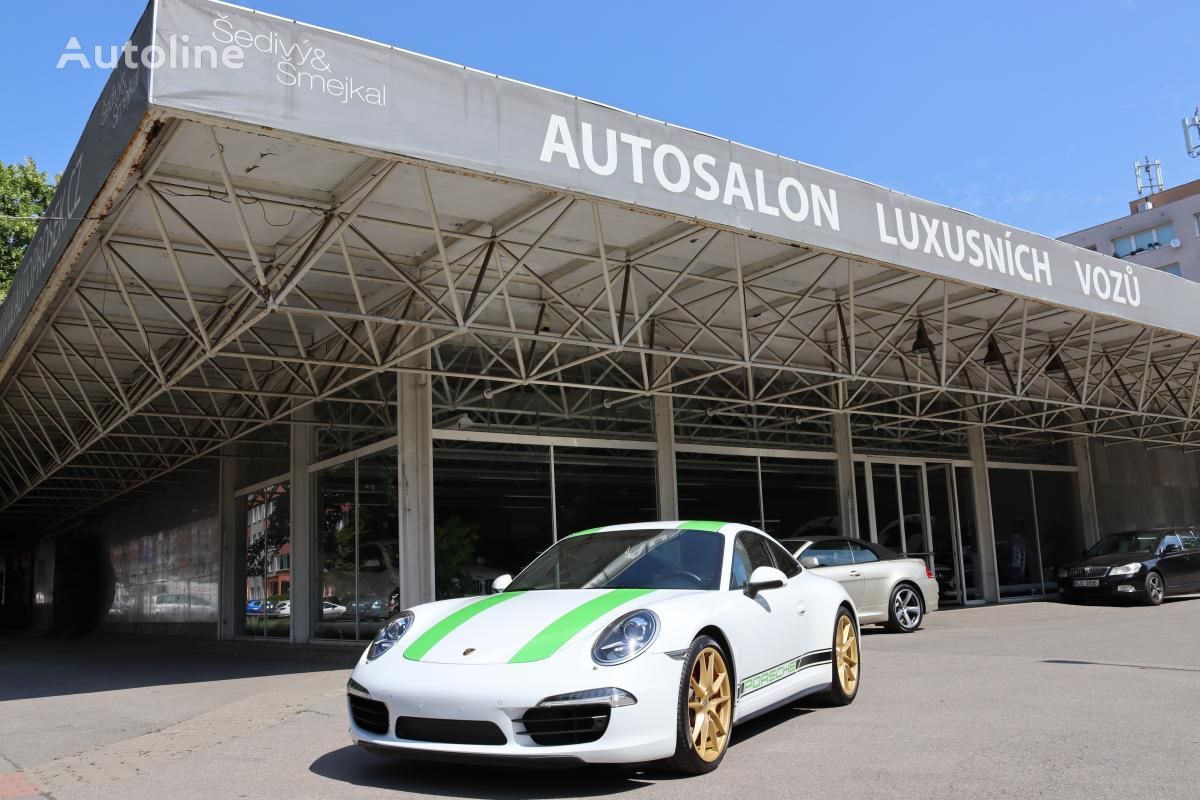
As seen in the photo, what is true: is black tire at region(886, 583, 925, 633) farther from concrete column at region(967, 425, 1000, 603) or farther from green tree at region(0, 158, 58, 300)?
green tree at region(0, 158, 58, 300)

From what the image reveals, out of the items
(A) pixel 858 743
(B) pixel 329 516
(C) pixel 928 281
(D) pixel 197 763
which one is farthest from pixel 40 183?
(A) pixel 858 743

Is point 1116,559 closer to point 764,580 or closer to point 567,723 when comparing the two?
point 764,580

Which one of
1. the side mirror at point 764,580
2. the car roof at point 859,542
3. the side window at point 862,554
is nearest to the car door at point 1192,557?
the car roof at point 859,542

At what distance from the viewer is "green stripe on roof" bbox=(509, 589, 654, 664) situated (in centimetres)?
498

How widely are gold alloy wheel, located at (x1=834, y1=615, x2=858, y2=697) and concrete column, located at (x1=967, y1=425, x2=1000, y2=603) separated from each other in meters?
15.6

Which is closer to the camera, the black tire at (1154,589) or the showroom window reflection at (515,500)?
the showroom window reflection at (515,500)

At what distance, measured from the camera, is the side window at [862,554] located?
14.1 m

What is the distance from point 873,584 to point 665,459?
404 cm

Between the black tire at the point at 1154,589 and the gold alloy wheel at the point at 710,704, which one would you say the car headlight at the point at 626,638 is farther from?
the black tire at the point at 1154,589

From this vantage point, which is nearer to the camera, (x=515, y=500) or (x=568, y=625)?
(x=568, y=625)

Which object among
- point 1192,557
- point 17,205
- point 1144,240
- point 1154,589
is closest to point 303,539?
point 1154,589

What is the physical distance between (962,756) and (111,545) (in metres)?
35.6

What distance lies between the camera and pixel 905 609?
555 inches

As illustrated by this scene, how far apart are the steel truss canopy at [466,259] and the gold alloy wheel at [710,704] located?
4336mm
